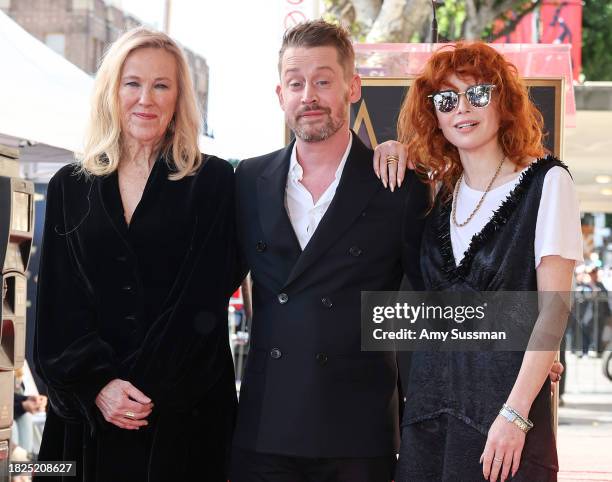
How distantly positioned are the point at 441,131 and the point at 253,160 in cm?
73

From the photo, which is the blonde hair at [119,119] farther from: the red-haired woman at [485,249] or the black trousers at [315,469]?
the black trousers at [315,469]

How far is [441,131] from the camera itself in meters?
3.41

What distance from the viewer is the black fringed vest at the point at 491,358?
291cm

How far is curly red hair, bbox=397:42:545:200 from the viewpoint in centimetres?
316

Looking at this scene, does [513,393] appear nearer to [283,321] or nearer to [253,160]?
[283,321]

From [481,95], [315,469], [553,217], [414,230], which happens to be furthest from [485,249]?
[315,469]

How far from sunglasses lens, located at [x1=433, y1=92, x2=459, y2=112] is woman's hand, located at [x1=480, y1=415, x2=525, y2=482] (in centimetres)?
99

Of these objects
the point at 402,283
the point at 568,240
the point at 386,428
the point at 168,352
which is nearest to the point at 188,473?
the point at 168,352

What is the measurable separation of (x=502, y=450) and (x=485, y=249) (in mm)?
588

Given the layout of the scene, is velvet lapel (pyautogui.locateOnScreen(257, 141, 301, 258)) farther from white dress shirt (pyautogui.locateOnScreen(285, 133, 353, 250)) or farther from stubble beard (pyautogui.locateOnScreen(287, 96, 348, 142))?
stubble beard (pyautogui.locateOnScreen(287, 96, 348, 142))

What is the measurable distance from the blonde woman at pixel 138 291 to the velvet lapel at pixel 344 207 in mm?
375

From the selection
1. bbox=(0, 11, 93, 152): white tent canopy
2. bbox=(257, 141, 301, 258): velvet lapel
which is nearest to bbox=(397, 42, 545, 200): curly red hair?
bbox=(257, 141, 301, 258): velvet lapel

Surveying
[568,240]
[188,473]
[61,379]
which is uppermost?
[568,240]

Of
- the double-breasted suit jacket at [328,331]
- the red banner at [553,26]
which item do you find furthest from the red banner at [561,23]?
the double-breasted suit jacket at [328,331]
